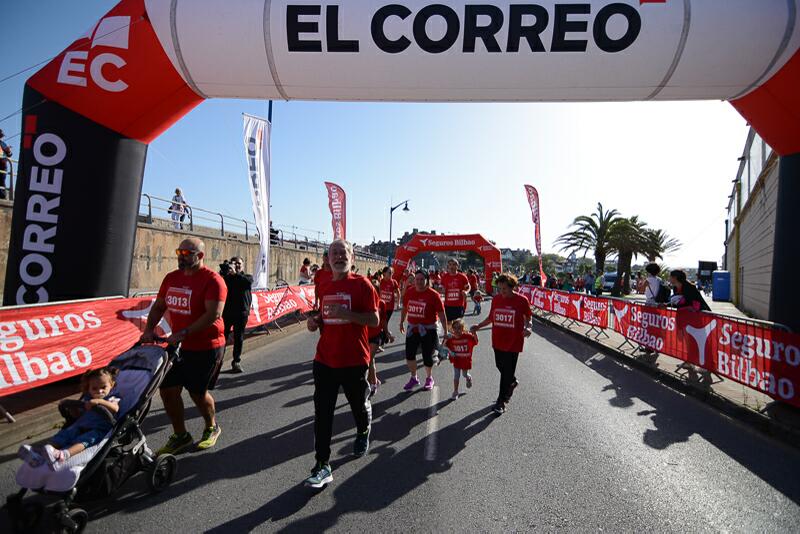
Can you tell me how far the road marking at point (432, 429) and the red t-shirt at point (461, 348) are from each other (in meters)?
0.60

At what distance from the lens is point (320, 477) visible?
11.6ft

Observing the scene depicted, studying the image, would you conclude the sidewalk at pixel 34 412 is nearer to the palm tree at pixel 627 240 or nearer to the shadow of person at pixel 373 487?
the shadow of person at pixel 373 487

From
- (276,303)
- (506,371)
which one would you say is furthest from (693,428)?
(276,303)

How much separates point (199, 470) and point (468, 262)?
9617cm

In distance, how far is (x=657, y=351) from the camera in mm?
8852

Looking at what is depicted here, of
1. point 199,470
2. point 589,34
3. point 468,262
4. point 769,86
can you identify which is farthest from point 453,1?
point 468,262

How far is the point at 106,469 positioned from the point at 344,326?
1.98 metres

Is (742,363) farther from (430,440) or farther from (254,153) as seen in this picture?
Result: (254,153)

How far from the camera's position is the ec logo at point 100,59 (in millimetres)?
5559

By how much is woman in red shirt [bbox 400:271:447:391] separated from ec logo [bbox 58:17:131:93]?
16.7 feet

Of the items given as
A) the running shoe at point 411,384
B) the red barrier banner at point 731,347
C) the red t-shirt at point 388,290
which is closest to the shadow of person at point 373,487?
the running shoe at point 411,384

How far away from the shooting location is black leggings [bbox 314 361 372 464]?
142 inches

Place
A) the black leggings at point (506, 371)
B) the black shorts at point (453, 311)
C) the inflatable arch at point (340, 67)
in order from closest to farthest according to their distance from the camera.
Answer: the inflatable arch at point (340, 67) → the black leggings at point (506, 371) → the black shorts at point (453, 311)

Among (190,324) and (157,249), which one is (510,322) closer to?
(190,324)
